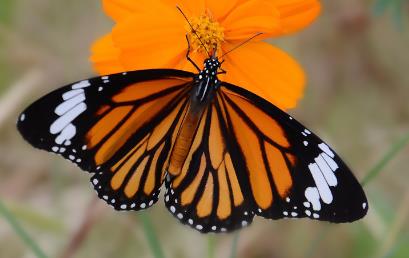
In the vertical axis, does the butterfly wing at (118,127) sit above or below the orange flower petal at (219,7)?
below

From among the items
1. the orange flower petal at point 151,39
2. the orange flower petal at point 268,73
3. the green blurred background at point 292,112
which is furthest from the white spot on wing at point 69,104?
the green blurred background at point 292,112

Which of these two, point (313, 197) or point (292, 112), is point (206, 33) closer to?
point (313, 197)

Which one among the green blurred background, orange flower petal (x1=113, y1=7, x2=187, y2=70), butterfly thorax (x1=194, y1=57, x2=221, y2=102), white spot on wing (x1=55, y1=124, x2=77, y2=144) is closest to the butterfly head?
butterfly thorax (x1=194, y1=57, x2=221, y2=102)

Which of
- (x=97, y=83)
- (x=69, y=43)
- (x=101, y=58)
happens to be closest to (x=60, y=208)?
(x=69, y=43)

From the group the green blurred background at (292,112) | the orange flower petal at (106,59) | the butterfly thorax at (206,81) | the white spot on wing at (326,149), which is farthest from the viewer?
the green blurred background at (292,112)

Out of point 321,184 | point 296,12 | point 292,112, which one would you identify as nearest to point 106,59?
point 296,12

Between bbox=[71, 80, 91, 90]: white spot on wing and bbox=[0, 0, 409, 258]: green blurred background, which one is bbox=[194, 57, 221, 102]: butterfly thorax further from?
bbox=[0, 0, 409, 258]: green blurred background

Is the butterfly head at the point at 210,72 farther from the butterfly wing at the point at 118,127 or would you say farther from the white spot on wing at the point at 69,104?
the white spot on wing at the point at 69,104
